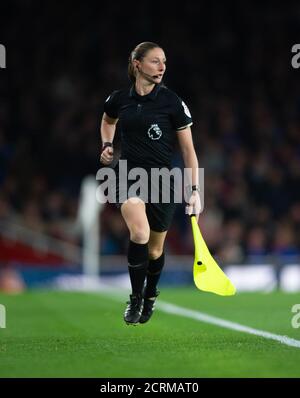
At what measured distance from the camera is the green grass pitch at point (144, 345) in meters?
5.70

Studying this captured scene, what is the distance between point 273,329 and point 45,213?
43.6ft

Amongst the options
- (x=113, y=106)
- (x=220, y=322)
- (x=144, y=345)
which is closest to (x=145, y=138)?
(x=113, y=106)

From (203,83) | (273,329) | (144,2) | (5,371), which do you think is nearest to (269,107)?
(203,83)

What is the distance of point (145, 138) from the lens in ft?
25.8

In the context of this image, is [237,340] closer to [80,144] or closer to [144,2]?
[80,144]

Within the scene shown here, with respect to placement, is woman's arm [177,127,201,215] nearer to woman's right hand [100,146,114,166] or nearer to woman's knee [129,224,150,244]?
woman's knee [129,224,150,244]

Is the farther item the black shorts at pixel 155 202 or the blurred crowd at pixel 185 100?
the blurred crowd at pixel 185 100

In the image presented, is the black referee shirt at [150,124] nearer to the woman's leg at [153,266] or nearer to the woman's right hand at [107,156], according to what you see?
the woman's right hand at [107,156]

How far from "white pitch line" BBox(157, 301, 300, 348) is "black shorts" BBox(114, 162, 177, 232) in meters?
1.13

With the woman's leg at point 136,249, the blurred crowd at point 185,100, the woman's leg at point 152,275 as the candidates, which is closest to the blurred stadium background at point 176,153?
the blurred crowd at point 185,100

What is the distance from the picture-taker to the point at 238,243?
19.8 m

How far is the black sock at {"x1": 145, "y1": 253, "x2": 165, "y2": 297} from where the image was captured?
8383 mm

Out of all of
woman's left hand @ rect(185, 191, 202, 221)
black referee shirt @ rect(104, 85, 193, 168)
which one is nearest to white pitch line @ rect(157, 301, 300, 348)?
woman's left hand @ rect(185, 191, 202, 221)

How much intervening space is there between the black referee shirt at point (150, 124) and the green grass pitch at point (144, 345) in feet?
4.78
